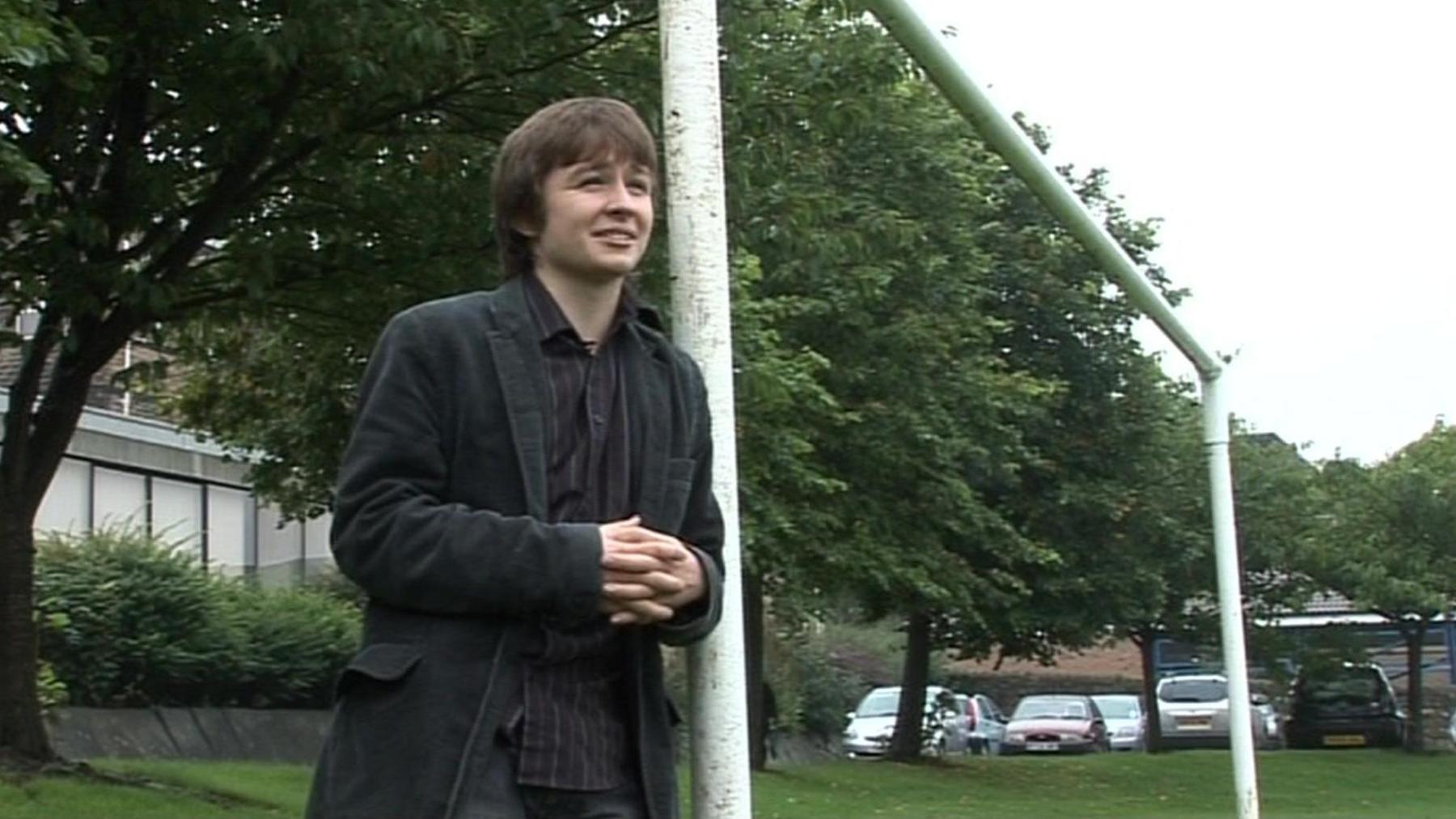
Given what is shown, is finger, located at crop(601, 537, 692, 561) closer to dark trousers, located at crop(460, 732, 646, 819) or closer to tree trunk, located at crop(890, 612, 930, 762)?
dark trousers, located at crop(460, 732, 646, 819)

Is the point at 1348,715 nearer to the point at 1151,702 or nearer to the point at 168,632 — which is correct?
the point at 1151,702

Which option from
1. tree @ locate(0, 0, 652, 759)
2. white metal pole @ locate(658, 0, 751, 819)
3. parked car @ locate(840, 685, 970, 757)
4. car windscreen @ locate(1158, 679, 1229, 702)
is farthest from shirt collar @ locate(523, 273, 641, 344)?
car windscreen @ locate(1158, 679, 1229, 702)

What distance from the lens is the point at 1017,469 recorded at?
32.4m

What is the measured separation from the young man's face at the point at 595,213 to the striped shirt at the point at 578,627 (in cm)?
8

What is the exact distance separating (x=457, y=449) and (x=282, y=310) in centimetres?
1212

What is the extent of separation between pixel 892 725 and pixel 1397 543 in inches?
391

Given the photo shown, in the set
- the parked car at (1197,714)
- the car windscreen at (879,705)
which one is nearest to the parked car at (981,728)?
the car windscreen at (879,705)

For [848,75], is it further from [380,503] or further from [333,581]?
[333,581]

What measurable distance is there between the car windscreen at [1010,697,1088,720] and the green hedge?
84.1 feet

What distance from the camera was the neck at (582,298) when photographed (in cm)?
324

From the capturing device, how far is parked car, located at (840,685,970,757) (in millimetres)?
39250

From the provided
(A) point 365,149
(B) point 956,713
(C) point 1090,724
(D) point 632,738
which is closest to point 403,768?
(D) point 632,738

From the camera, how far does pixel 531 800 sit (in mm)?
3066

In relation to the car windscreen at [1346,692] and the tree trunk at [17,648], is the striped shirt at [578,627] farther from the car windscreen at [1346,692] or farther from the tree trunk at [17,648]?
the car windscreen at [1346,692]
